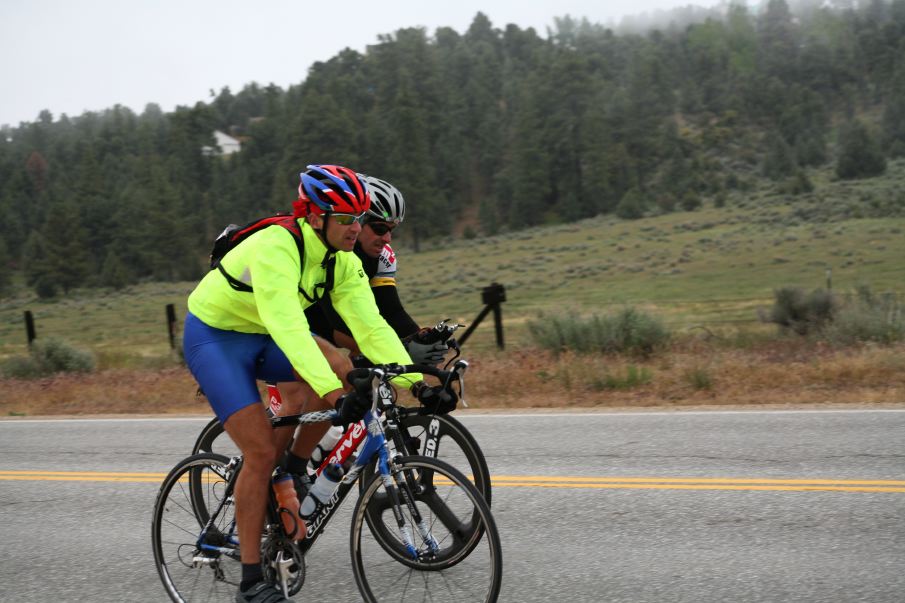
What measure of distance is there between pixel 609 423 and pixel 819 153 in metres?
89.1

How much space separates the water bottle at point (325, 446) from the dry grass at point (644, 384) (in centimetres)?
594

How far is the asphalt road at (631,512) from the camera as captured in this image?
4.56 meters

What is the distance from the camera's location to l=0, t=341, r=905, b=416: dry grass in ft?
32.5

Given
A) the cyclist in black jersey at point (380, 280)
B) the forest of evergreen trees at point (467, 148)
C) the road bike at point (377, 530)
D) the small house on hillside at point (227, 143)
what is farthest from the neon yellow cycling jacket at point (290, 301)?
the small house on hillside at point (227, 143)

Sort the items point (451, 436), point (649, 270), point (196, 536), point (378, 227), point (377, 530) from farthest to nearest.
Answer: point (649, 270) → point (378, 227) → point (451, 436) → point (196, 536) → point (377, 530)

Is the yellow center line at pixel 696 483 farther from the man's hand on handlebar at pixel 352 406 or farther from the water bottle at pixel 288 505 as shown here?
the man's hand on handlebar at pixel 352 406

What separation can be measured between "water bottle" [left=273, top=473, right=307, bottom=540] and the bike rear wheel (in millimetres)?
328

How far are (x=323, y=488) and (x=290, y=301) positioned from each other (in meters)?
0.92

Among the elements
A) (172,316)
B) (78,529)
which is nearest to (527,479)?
(78,529)

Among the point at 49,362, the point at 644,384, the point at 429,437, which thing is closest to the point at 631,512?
the point at 429,437

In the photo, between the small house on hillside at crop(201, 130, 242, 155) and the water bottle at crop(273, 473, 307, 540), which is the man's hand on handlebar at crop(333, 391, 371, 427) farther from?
the small house on hillside at crop(201, 130, 242, 155)

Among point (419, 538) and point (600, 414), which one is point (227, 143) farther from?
point (419, 538)

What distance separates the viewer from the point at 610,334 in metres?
13.7

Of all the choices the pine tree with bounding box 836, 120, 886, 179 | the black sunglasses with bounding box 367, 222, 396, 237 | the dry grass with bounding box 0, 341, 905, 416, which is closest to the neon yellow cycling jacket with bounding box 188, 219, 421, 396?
the black sunglasses with bounding box 367, 222, 396, 237
